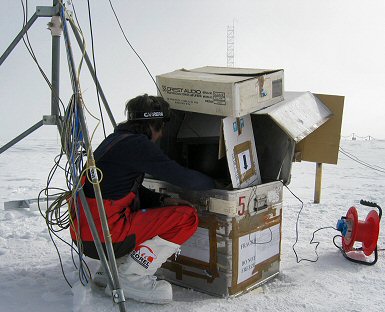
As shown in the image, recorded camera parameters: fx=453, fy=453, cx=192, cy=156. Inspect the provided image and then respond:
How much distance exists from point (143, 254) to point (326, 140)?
1.69 metres

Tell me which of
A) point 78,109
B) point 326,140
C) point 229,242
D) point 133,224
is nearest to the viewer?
point 78,109

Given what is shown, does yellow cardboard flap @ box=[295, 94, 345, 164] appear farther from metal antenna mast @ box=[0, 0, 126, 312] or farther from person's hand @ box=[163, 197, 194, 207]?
metal antenna mast @ box=[0, 0, 126, 312]

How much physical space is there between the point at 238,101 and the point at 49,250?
6.54ft

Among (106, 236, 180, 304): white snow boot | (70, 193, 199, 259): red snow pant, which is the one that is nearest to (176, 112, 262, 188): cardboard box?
(70, 193, 199, 259): red snow pant

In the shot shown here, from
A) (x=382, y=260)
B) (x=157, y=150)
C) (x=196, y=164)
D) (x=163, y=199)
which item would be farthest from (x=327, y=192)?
(x=157, y=150)

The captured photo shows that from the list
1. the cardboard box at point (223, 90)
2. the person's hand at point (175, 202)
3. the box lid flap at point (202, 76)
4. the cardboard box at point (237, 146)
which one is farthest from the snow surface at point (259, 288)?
the box lid flap at point (202, 76)

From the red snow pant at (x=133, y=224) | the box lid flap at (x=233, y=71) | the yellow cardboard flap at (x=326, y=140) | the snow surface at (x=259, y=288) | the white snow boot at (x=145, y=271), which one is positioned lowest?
the snow surface at (x=259, y=288)

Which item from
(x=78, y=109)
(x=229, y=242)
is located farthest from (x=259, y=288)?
(x=78, y=109)

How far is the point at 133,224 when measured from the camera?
2.52 m

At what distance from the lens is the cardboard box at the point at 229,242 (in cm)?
266

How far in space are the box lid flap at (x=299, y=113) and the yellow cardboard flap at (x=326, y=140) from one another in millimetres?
59

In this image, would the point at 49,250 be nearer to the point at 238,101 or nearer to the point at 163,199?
the point at 163,199

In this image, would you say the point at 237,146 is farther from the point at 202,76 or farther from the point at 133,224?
the point at 133,224

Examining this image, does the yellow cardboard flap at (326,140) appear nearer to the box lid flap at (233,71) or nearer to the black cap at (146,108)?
the box lid flap at (233,71)
